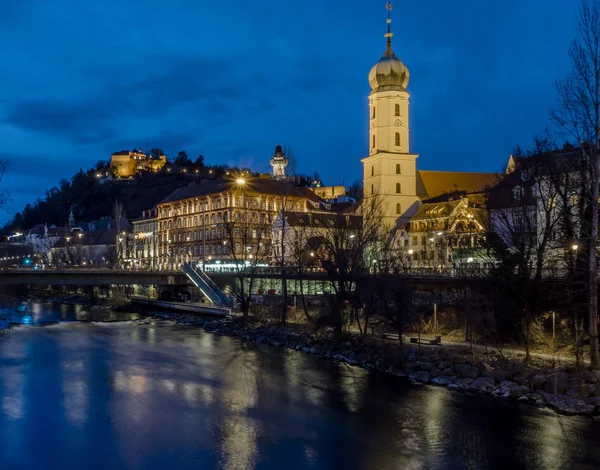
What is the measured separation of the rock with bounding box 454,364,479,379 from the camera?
26461mm

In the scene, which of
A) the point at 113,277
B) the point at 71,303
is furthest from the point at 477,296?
the point at 71,303

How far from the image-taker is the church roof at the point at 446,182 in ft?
296

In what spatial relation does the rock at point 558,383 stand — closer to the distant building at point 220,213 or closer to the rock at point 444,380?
the rock at point 444,380

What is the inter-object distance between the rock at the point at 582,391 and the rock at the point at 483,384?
310 centimetres

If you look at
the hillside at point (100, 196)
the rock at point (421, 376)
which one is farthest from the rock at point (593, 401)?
the hillside at point (100, 196)

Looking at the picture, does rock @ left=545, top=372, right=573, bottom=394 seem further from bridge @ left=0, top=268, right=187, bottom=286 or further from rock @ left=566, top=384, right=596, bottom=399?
bridge @ left=0, top=268, right=187, bottom=286

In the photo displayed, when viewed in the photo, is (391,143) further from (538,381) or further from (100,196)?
(100,196)

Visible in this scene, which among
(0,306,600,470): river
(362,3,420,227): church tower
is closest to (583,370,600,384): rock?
(0,306,600,470): river

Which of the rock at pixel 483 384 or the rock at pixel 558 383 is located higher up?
the rock at pixel 558 383

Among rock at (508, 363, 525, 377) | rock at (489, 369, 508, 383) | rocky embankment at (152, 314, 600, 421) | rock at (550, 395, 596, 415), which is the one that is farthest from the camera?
rock at (508, 363, 525, 377)

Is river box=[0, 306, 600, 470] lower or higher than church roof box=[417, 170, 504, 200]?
lower

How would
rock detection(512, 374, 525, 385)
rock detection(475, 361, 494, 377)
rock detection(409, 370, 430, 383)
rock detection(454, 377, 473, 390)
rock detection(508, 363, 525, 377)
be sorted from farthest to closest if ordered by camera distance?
1. rock detection(409, 370, 430, 383)
2. rock detection(475, 361, 494, 377)
3. rock detection(454, 377, 473, 390)
4. rock detection(508, 363, 525, 377)
5. rock detection(512, 374, 525, 385)

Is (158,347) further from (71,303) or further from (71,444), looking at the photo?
(71,303)

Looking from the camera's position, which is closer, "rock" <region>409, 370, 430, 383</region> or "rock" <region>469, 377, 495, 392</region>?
"rock" <region>469, 377, 495, 392</region>
